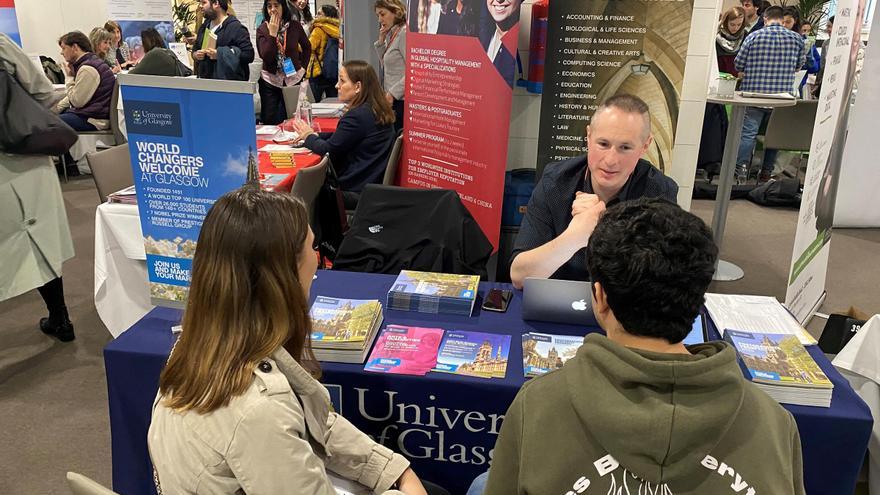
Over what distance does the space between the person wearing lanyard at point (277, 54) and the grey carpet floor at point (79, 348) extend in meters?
1.95

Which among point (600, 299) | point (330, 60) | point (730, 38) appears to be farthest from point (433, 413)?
point (330, 60)

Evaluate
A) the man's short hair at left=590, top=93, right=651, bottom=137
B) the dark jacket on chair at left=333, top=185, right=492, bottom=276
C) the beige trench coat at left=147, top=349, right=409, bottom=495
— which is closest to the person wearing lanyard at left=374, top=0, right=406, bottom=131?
the dark jacket on chair at left=333, top=185, right=492, bottom=276

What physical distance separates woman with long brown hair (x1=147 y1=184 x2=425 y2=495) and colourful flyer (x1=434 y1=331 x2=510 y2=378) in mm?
461

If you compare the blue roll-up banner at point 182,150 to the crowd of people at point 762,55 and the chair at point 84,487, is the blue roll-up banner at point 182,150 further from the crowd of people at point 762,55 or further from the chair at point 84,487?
the crowd of people at point 762,55

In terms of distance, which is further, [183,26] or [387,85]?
[183,26]

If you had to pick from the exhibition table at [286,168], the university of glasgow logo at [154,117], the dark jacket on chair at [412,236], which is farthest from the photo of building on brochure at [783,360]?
the exhibition table at [286,168]

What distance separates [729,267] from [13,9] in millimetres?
7925

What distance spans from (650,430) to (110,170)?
119 inches

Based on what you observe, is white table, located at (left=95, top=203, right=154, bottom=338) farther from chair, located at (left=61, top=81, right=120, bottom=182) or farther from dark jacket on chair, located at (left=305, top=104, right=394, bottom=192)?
chair, located at (left=61, top=81, right=120, bottom=182)

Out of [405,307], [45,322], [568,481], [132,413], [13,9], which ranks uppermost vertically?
[13,9]

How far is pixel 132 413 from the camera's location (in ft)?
5.92

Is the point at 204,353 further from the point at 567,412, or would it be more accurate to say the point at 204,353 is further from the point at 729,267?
the point at 729,267

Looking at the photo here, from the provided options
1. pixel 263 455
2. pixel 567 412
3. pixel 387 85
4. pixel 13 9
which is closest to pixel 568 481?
pixel 567 412

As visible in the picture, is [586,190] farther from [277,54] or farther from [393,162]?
[277,54]
